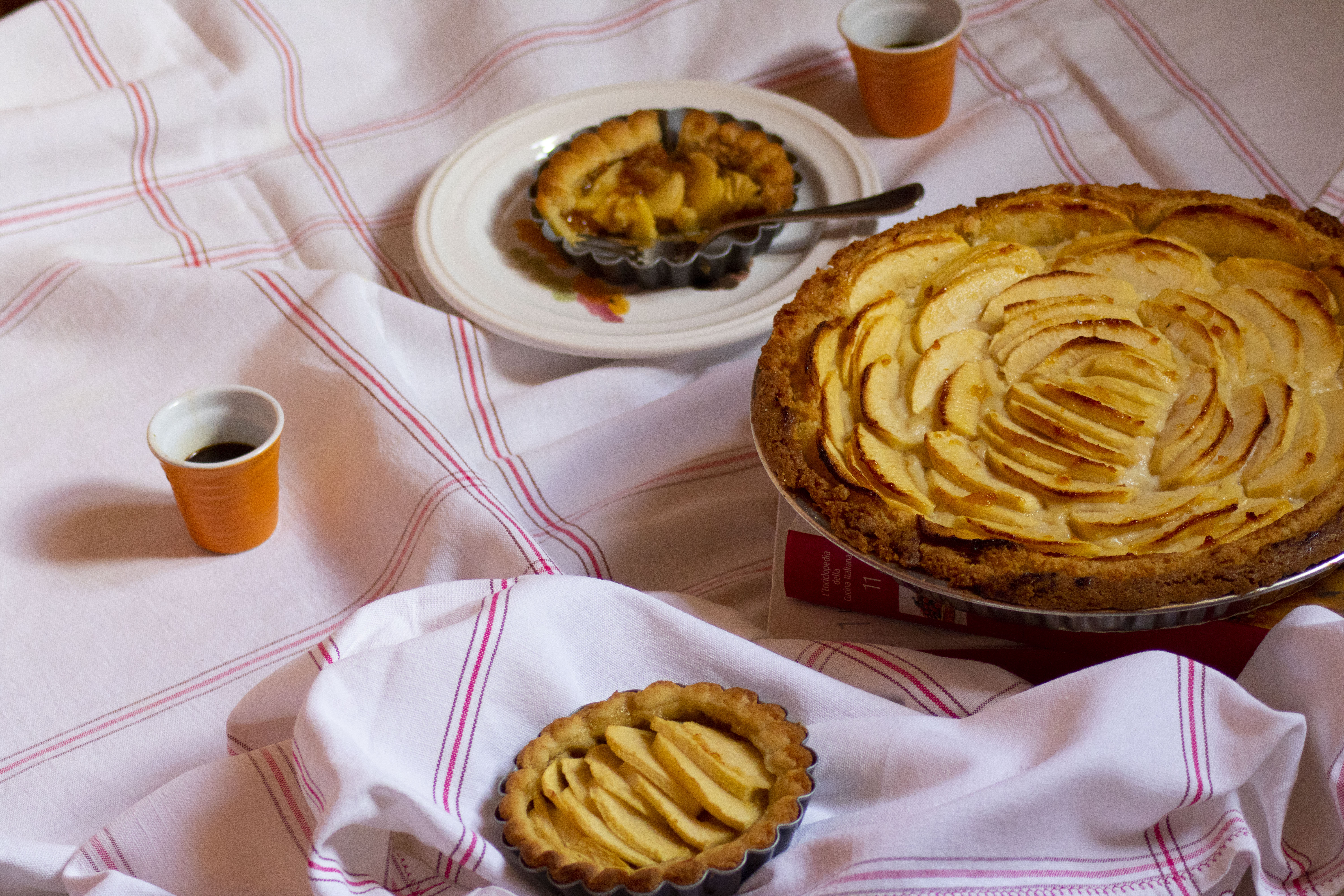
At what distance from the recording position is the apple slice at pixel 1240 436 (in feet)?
4.60

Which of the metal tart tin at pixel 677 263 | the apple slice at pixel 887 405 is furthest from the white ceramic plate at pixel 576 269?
the apple slice at pixel 887 405

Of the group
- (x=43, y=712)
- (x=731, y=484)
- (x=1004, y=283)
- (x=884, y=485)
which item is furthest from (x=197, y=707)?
(x=1004, y=283)

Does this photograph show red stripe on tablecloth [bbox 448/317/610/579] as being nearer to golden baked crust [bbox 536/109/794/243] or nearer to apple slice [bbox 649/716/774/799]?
golden baked crust [bbox 536/109/794/243]

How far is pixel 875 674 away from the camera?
142 centimetres

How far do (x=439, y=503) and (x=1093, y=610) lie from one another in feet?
2.96

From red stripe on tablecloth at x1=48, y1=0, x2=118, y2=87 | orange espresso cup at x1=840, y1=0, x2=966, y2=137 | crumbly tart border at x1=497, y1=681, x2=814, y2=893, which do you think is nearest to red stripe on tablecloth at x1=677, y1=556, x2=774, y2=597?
crumbly tart border at x1=497, y1=681, x2=814, y2=893

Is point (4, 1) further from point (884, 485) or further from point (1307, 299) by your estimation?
point (1307, 299)

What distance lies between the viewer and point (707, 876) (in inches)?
44.1

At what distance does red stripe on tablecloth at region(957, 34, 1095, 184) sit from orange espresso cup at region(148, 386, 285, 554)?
4.90 ft

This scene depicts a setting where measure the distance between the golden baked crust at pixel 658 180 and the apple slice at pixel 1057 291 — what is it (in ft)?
2.29

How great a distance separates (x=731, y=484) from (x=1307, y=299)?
84cm

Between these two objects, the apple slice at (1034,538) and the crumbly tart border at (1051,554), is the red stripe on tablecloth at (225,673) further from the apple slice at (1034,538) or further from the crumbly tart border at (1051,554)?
the apple slice at (1034,538)

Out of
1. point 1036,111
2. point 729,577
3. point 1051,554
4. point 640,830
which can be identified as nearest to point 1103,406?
point 1051,554

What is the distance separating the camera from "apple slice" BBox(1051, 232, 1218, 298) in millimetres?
1657
